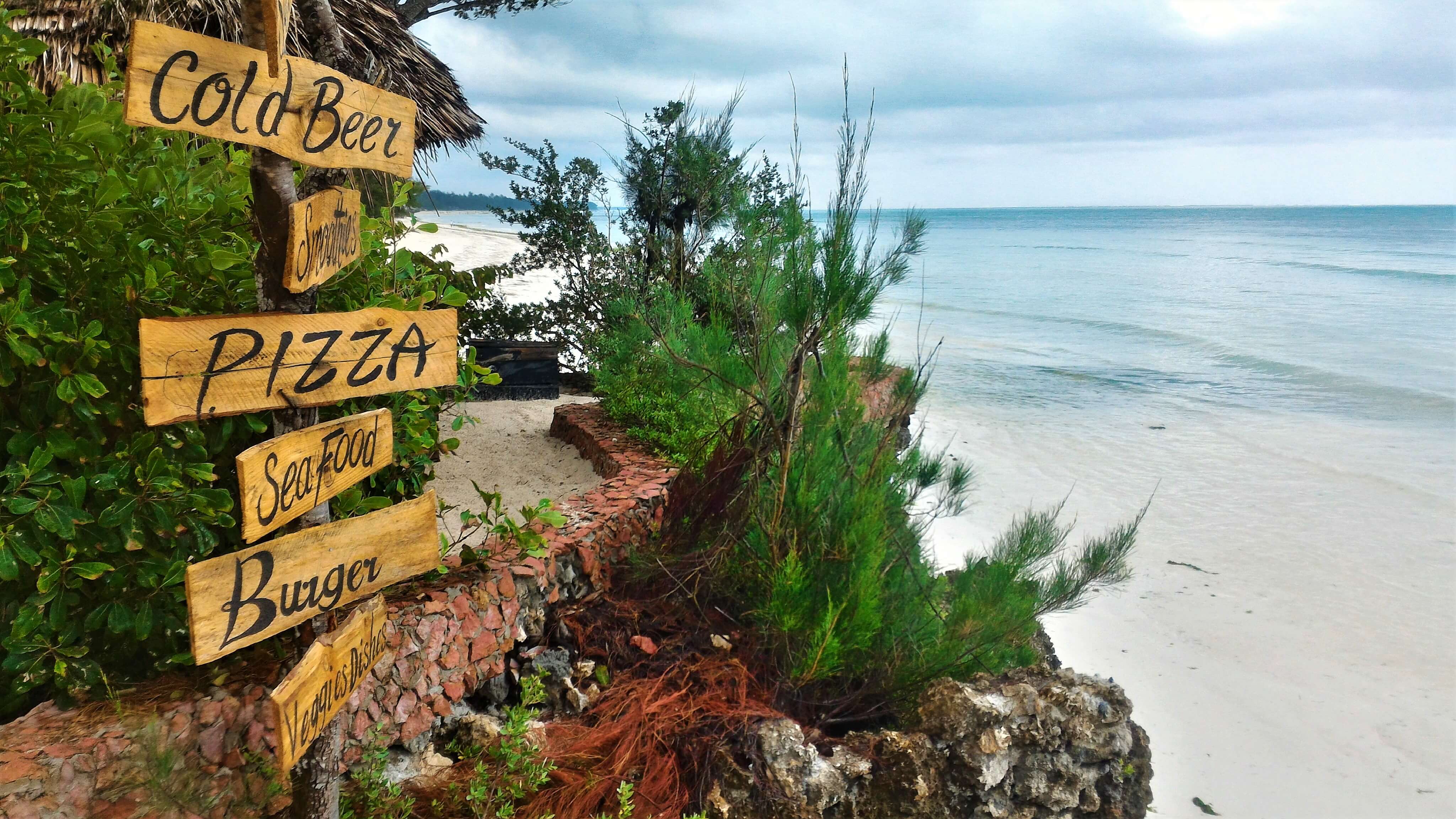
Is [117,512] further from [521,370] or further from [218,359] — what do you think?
[521,370]

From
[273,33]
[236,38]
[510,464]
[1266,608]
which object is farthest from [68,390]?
[1266,608]

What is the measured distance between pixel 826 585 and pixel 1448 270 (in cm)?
3458

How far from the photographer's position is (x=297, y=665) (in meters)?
1.63

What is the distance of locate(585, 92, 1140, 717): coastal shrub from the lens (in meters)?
2.79

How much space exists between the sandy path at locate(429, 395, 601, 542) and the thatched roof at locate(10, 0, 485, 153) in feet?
6.74

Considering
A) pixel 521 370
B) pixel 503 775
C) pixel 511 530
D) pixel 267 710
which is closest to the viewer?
pixel 267 710

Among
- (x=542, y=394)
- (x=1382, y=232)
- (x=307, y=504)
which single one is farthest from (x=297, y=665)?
(x=1382, y=232)

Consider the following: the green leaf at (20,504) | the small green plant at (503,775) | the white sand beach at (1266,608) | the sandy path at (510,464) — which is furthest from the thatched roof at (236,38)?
the white sand beach at (1266,608)

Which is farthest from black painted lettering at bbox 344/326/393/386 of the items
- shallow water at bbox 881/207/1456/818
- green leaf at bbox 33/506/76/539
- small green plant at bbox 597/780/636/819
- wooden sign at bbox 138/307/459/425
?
shallow water at bbox 881/207/1456/818

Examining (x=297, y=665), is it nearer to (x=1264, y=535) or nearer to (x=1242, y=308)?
(x=1264, y=535)

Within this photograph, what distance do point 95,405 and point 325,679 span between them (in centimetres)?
87

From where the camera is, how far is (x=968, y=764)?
2572 millimetres

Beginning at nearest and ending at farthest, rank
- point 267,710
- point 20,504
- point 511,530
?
point 20,504, point 267,710, point 511,530

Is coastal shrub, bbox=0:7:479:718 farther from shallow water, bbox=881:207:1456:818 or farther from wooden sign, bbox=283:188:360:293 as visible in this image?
shallow water, bbox=881:207:1456:818
